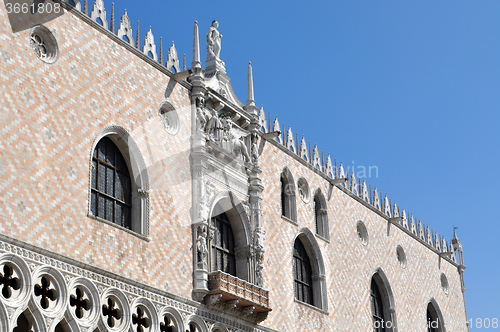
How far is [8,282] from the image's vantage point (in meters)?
13.2

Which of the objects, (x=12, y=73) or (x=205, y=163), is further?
(x=205, y=163)

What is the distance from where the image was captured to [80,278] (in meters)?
14.6

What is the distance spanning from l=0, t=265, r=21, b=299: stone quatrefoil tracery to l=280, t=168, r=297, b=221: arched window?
11.0 m

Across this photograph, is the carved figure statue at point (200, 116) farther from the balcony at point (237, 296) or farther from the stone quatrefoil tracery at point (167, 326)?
the stone quatrefoil tracery at point (167, 326)

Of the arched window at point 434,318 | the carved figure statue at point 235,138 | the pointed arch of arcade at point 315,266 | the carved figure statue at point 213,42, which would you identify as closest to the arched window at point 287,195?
the pointed arch of arcade at point 315,266

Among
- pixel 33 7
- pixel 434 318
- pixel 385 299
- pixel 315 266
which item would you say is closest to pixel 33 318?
pixel 33 7

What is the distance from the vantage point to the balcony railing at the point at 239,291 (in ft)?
59.1

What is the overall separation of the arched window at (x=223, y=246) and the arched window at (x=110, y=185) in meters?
3.12

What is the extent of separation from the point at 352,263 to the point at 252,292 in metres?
7.44

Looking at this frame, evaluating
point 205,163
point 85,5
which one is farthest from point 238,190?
point 85,5

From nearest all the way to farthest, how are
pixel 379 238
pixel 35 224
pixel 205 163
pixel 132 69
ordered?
pixel 35 224 → pixel 132 69 → pixel 205 163 → pixel 379 238

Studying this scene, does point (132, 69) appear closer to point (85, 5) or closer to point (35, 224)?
point (85, 5)

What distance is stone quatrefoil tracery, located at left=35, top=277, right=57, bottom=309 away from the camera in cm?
1373

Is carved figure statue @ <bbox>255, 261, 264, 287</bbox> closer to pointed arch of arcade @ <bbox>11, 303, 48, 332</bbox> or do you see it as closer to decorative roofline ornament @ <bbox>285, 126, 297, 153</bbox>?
decorative roofline ornament @ <bbox>285, 126, 297, 153</bbox>
